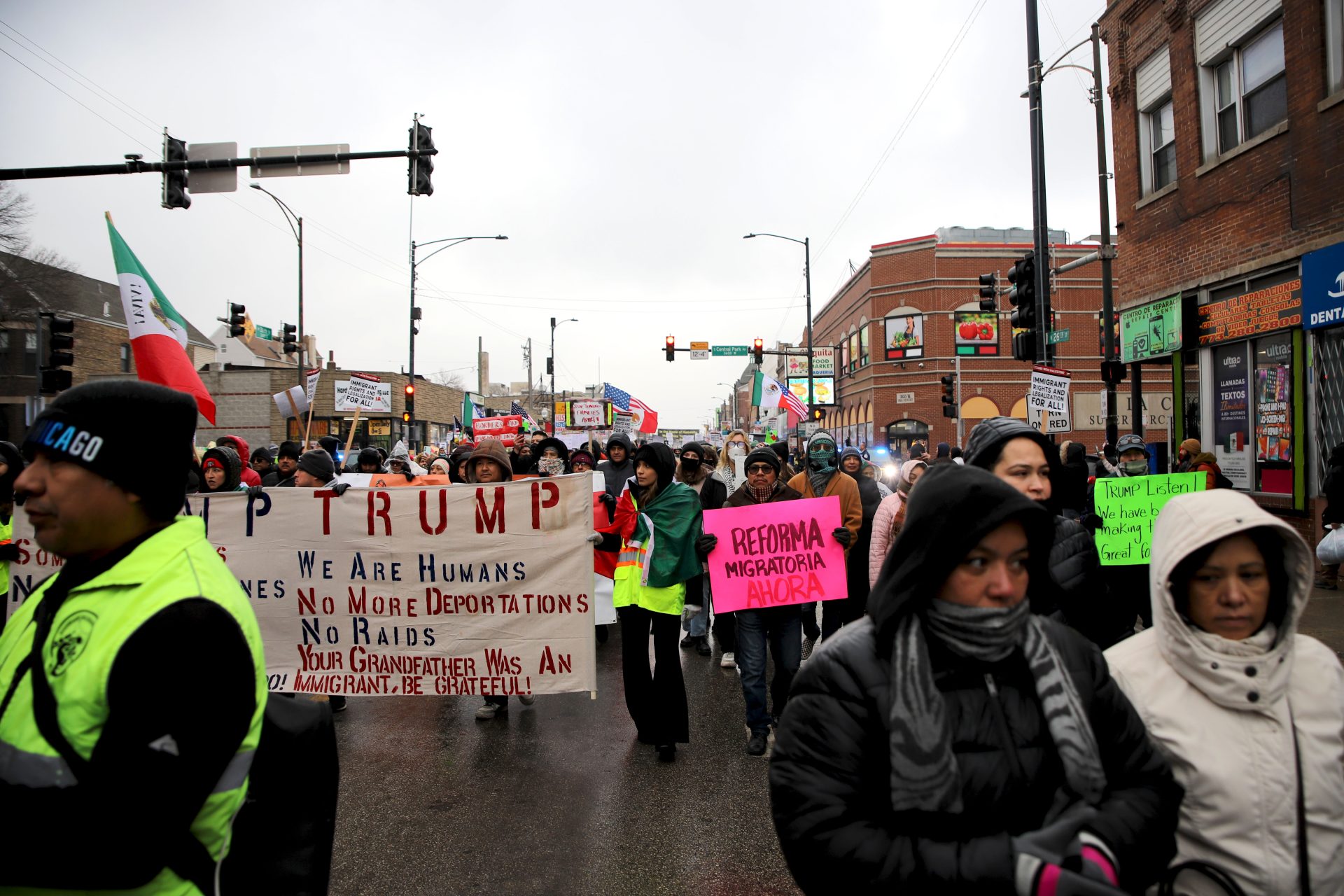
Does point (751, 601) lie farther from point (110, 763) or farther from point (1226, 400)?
point (1226, 400)

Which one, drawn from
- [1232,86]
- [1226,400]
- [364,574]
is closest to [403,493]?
[364,574]

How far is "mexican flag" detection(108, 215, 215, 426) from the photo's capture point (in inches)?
273

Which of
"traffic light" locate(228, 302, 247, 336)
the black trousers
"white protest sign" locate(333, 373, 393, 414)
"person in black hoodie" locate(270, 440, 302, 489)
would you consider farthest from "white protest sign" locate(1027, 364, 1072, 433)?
"traffic light" locate(228, 302, 247, 336)

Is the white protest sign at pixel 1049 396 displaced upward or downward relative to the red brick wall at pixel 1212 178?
downward

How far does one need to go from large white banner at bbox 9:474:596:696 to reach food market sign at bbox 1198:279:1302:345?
37.1ft

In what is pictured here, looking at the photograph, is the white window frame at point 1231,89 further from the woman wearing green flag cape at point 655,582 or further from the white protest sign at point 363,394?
the white protest sign at point 363,394

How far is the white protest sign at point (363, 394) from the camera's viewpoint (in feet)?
58.5

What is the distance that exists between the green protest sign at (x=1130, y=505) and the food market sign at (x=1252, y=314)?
24.5ft

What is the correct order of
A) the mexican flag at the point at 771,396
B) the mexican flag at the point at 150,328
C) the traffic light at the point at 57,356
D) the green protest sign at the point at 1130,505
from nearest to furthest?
the green protest sign at the point at 1130,505
the mexican flag at the point at 150,328
the traffic light at the point at 57,356
the mexican flag at the point at 771,396

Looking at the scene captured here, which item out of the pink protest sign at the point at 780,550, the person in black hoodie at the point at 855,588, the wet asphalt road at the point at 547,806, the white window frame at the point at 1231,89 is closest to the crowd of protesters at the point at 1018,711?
the wet asphalt road at the point at 547,806

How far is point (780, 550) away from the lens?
18.7 ft

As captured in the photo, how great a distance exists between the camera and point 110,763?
1.49 meters

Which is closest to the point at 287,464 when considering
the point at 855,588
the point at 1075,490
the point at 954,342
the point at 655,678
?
the point at 655,678

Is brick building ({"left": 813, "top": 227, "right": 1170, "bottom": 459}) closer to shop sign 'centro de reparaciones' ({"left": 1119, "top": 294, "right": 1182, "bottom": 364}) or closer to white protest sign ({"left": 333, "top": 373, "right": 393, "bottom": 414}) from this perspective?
shop sign 'centro de reparaciones' ({"left": 1119, "top": 294, "right": 1182, "bottom": 364})
